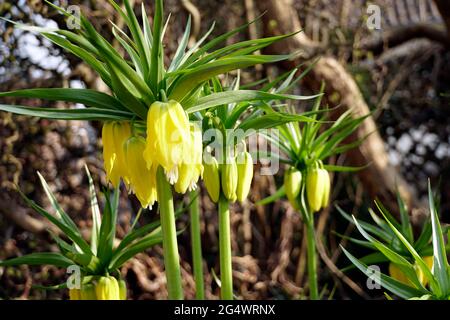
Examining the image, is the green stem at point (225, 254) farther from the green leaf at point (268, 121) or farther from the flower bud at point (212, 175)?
the green leaf at point (268, 121)

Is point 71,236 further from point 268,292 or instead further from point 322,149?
point 268,292

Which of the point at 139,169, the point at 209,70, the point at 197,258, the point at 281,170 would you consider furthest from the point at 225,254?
the point at 281,170

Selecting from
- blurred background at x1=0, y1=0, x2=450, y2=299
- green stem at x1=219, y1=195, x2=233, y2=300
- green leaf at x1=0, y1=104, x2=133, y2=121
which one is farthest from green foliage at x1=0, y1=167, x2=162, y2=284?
blurred background at x1=0, y1=0, x2=450, y2=299

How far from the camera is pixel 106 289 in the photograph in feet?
3.38

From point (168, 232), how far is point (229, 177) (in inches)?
5.7

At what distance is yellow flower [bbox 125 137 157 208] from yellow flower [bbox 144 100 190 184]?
2 centimetres

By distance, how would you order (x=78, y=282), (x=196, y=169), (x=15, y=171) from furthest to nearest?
(x=15, y=171) < (x=78, y=282) < (x=196, y=169)

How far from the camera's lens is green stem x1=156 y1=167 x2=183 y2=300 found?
0.86 metres

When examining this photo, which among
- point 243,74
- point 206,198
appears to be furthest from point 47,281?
point 243,74

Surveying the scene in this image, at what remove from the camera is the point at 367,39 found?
271 centimetres

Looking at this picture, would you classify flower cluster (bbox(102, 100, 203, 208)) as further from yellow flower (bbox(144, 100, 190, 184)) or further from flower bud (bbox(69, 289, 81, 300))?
flower bud (bbox(69, 289, 81, 300))

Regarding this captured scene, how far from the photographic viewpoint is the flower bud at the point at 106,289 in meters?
1.03

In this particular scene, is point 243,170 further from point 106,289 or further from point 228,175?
point 106,289
